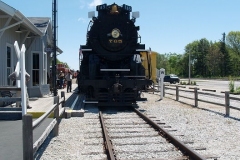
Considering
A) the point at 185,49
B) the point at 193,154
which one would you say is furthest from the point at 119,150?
the point at 185,49

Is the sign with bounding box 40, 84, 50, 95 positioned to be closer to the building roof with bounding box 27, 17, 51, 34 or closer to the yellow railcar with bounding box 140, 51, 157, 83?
the building roof with bounding box 27, 17, 51, 34

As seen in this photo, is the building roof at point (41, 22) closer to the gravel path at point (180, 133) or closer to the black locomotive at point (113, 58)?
the black locomotive at point (113, 58)

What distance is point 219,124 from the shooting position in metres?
9.02

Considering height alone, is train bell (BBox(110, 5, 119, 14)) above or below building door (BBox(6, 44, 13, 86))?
above

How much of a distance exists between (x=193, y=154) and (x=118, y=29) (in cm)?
824

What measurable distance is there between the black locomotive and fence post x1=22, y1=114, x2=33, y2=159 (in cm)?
797

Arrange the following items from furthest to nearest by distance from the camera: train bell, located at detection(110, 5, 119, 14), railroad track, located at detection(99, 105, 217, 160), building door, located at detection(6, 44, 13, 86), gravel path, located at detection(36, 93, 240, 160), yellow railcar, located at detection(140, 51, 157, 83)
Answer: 1. yellow railcar, located at detection(140, 51, 157, 83)
2. building door, located at detection(6, 44, 13, 86)
3. train bell, located at detection(110, 5, 119, 14)
4. gravel path, located at detection(36, 93, 240, 160)
5. railroad track, located at detection(99, 105, 217, 160)

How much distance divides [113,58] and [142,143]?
6.71m

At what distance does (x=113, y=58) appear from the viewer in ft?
41.9

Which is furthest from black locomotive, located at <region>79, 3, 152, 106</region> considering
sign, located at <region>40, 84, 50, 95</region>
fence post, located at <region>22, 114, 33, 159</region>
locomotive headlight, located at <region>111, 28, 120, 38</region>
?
fence post, located at <region>22, 114, 33, 159</region>

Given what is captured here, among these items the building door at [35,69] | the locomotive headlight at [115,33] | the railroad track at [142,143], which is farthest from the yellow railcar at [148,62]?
the building door at [35,69]

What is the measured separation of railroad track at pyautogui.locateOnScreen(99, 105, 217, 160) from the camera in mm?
5613

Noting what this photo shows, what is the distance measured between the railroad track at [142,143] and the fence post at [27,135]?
1.58 metres

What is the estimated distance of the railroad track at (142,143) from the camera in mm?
5613
